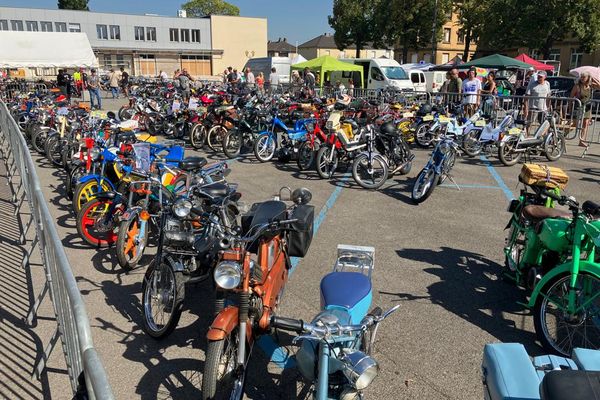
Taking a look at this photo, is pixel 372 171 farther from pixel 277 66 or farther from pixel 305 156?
pixel 277 66

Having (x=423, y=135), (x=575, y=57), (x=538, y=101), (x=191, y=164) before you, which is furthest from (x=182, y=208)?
(x=575, y=57)

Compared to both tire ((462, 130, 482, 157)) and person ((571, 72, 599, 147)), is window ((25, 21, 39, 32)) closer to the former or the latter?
tire ((462, 130, 482, 157))

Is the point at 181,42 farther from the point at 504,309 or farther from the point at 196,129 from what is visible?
the point at 504,309

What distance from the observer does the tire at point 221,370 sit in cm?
274

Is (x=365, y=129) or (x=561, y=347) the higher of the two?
(x=365, y=129)

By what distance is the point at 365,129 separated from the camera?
8844mm

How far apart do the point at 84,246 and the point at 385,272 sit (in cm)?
357

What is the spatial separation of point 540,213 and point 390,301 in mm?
1529

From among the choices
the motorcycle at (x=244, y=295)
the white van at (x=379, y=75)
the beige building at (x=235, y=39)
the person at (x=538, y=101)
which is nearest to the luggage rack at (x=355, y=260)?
the motorcycle at (x=244, y=295)

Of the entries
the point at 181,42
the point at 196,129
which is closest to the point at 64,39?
the point at 196,129

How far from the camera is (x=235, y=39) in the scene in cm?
6594

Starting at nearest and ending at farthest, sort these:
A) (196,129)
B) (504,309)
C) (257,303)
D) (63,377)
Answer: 1. (257,303)
2. (63,377)
3. (504,309)
4. (196,129)

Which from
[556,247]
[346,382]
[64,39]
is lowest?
[346,382]

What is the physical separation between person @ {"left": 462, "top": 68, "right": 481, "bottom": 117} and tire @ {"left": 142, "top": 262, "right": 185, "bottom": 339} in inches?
453
